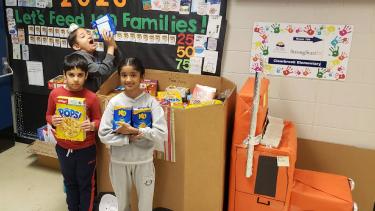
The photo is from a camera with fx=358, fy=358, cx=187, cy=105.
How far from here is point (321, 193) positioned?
2152 mm

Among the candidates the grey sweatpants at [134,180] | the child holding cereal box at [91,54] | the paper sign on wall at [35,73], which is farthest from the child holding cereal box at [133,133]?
the paper sign on wall at [35,73]

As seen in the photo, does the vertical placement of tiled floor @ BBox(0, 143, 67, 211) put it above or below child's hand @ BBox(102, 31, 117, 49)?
below

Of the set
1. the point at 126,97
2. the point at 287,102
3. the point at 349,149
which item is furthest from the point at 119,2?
the point at 349,149

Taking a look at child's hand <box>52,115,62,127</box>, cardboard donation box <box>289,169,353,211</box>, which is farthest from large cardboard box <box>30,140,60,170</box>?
cardboard donation box <box>289,169,353,211</box>

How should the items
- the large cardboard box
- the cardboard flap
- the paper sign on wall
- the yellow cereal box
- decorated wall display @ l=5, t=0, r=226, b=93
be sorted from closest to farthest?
the yellow cereal box
the cardboard flap
decorated wall display @ l=5, t=0, r=226, b=93
the large cardboard box
the paper sign on wall

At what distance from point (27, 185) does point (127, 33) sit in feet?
4.69

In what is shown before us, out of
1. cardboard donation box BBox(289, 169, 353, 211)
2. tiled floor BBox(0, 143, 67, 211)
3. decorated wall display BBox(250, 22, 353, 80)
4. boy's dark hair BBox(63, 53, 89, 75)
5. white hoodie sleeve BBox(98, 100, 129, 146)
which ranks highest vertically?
decorated wall display BBox(250, 22, 353, 80)

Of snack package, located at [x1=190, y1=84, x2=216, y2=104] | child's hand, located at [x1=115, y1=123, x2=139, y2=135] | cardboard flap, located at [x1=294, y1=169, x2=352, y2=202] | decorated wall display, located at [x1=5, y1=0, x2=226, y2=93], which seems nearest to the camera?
child's hand, located at [x1=115, y1=123, x2=139, y2=135]

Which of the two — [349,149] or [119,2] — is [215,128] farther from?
[119,2]

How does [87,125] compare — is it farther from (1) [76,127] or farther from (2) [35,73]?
(2) [35,73]

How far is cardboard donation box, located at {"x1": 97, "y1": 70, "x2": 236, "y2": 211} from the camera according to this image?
6.81ft

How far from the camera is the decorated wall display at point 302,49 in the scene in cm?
231

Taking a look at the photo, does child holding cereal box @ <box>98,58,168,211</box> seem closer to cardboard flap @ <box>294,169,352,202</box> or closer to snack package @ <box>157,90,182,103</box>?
snack package @ <box>157,90,182,103</box>

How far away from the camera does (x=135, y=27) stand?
2.73 m
